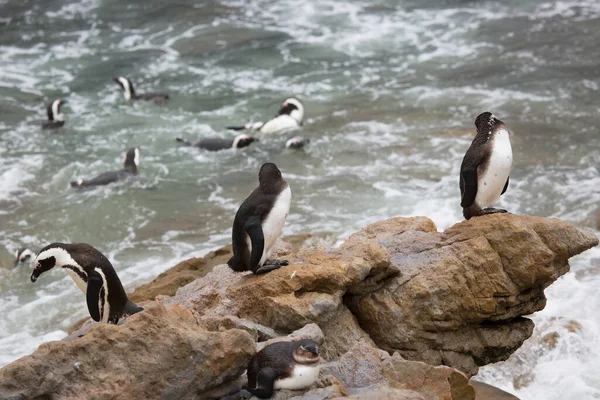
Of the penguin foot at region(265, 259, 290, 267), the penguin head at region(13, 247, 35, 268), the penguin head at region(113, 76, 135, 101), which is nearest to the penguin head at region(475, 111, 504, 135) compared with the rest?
the penguin foot at region(265, 259, 290, 267)

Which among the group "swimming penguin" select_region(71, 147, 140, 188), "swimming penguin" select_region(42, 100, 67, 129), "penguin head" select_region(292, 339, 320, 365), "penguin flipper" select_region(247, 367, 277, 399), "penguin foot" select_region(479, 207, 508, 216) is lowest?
"swimming penguin" select_region(42, 100, 67, 129)

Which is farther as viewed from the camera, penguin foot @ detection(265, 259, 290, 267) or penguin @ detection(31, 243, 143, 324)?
penguin @ detection(31, 243, 143, 324)

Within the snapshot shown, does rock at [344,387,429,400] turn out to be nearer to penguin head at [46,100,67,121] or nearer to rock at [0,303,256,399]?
rock at [0,303,256,399]

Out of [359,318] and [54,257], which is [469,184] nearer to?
[359,318]

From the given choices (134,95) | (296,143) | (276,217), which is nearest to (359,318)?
(276,217)

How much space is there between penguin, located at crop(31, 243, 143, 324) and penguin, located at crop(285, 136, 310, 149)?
821 cm

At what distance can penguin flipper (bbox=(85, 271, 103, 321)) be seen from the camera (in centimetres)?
680

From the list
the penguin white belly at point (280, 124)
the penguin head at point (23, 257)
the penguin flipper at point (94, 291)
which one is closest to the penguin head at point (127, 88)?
the penguin white belly at point (280, 124)

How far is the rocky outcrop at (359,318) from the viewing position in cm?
521

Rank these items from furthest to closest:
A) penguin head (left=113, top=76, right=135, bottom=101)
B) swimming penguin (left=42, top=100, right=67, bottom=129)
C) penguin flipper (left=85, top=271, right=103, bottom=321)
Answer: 1. penguin head (left=113, top=76, right=135, bottom=101)
2. swimming penguin (left=42, top=100, right=67, bottom=129)
3. penguin flipper (left=85, top=271, right=103, bottom=321)

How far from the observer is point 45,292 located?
10727 millimetres

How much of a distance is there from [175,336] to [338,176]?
875 cm

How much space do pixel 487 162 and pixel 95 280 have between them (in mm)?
3263

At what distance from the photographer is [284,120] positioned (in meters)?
15.8
